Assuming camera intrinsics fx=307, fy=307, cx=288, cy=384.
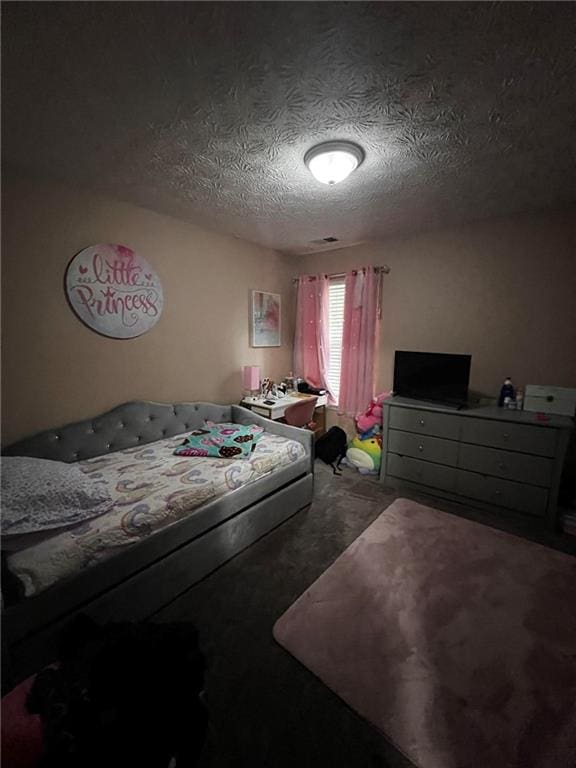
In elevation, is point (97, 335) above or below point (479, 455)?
above

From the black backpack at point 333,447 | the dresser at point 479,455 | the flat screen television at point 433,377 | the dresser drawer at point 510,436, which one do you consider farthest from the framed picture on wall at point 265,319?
the dresser drawer at point 510,436

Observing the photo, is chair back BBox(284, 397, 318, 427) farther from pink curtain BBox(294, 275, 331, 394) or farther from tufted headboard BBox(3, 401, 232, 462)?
tufted headboard BBox(3, 401, 232, 462)

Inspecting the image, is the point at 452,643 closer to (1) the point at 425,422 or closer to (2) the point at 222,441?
(1) the point at 425,422

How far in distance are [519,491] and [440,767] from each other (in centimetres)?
196

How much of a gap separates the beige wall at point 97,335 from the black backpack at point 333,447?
45.8 inches

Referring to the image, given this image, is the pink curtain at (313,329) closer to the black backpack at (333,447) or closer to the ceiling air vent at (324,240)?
the ceiling air vent at (324,240)

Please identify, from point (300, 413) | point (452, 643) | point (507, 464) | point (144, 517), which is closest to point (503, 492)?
point (507, 464)

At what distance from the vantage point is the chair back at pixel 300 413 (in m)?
3.35

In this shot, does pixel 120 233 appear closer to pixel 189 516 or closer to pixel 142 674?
pixel 189 516

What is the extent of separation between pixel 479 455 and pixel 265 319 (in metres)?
2.59

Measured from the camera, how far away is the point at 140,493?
1.79 m

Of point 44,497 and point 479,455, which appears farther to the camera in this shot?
point 479,455

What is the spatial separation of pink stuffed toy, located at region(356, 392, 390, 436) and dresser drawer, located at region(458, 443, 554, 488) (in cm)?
90

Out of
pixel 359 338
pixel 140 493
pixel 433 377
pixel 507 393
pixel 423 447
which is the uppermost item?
pixel 359 338
